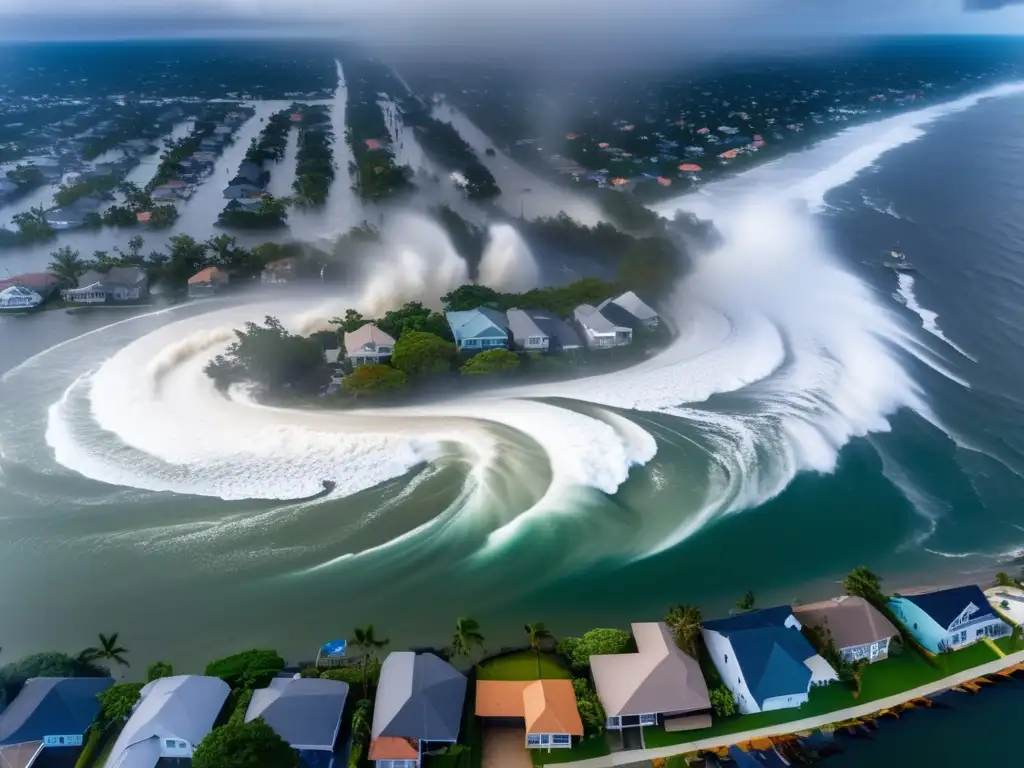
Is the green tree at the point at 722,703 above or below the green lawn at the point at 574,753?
above

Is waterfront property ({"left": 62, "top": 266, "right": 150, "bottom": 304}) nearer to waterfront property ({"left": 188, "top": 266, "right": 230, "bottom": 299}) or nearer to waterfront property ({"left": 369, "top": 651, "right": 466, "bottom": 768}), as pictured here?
waterfront property ({"left": 188, "top": 266, "right": 230, "bottom": 299})

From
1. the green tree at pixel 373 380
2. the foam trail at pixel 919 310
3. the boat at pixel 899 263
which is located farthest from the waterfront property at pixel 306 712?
the boat at pixel 899 263

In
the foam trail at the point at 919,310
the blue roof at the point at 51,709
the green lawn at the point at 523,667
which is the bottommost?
the foam trail at the point at 919,310

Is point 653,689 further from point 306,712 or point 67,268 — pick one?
point 67,268

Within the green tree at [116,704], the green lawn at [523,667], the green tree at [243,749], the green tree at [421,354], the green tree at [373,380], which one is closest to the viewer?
the green tree at [243,749]

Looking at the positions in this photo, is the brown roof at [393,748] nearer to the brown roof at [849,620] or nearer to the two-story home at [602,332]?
the brown roof at [849,620]

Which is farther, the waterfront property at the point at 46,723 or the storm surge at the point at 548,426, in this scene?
the storm surge at the point at 548,426

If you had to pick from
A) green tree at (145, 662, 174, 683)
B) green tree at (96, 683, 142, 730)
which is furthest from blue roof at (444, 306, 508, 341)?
green tree at (96, 683, 142, 730)
